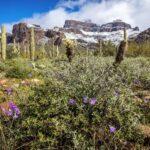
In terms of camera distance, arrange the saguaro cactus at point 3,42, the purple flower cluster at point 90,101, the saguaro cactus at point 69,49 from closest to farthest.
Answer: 1. the purple flower cluster at point 90,101
2. the saguaro cactus at point 69,49
3. the saguaro cactus at point 3,42

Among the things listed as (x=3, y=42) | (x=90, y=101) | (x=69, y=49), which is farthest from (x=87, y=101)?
(x=3, y=42)

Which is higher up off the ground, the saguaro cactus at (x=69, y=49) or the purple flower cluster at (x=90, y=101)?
the saguaro cactus at (x=69, y=49)

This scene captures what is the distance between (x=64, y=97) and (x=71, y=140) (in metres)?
0.88

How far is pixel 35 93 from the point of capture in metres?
6.16

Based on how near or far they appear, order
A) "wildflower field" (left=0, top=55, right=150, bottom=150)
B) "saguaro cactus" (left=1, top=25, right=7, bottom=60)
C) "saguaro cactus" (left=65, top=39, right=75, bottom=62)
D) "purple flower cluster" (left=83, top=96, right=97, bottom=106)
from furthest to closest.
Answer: "saguaro cactus" (left=1, top=25, right=7, bottom=60) < "saguaro cactus" (left=65, top=39, right=75, bottom=62) < "purple flower cluster" (left=83, top=96, right=97, bottom=106) < "wildflower field" (left=0, top=55, right=150, bottom=150)

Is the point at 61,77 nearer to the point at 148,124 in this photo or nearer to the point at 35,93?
the point at 35,93

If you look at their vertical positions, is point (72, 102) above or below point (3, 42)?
below

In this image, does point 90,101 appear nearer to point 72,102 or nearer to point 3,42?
point 72,102

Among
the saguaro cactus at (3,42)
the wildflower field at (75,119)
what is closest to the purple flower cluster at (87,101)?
the wildflower field at (75,119)

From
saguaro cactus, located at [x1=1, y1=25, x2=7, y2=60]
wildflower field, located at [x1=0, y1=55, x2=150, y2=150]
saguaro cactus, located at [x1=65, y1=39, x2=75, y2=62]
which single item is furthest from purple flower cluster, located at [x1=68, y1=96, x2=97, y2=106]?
saguaro cactus, located at [x1=1, y1=25, x2=7, y2=60]

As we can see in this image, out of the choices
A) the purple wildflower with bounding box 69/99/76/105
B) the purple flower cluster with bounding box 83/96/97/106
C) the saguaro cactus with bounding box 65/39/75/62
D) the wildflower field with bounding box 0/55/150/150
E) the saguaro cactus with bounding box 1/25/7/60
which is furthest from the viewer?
the saguaro cactus with bounding box 1/25/7/60

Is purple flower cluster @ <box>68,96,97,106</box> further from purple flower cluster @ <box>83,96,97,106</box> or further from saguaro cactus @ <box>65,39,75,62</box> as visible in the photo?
saguaro cactus @ <box>65,39,75,62</box>

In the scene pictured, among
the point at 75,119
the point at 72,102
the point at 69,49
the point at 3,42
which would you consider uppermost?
the point at 3,42

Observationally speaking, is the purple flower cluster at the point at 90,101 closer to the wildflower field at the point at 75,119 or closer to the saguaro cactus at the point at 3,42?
the wildflower field at the point at 75,119
